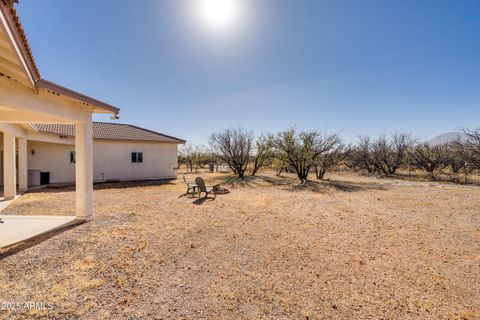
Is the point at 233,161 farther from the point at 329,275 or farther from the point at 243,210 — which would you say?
the point at 329,275

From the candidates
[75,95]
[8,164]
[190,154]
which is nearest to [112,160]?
[8,164]

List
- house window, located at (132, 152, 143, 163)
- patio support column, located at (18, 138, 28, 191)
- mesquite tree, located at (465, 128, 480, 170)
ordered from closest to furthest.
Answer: patio support column, located at (18, 138, 28, 191)
mesquite tree, located at (465, 128, 480, 170)
house window, located at (132, 152, 143, 163)

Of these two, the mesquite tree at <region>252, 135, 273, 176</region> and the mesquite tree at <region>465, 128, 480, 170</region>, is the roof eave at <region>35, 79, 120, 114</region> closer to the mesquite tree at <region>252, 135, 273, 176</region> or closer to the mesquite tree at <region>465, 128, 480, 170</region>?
the mesquite tree at <region>252, 135, 273, 176</region>

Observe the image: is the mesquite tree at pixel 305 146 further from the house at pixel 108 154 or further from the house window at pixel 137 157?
the house window at pixel 137 157

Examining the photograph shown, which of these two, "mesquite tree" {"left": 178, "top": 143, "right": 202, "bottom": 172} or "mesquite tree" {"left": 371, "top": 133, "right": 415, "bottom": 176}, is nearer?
"mesquite tree" {"left": 371, "top": 133, "right": 415, "bottom": 176}

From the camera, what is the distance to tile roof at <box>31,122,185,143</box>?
49.0 ft

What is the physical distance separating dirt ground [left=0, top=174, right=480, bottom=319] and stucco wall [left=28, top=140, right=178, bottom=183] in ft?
28.0

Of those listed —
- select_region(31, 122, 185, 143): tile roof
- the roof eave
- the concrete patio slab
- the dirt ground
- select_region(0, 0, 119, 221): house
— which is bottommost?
the dirt ground

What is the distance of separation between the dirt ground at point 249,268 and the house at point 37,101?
60.1 inches

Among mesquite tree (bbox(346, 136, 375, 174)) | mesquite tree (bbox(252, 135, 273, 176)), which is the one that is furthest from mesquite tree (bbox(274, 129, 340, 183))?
mesquite tree (bbox(346, 136, 375, 174))

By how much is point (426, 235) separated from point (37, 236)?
8.96 metres

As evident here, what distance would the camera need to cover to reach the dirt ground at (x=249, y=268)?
2748mm

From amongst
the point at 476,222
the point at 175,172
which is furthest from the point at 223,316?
the point at 175,172

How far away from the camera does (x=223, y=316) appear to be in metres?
2.60
